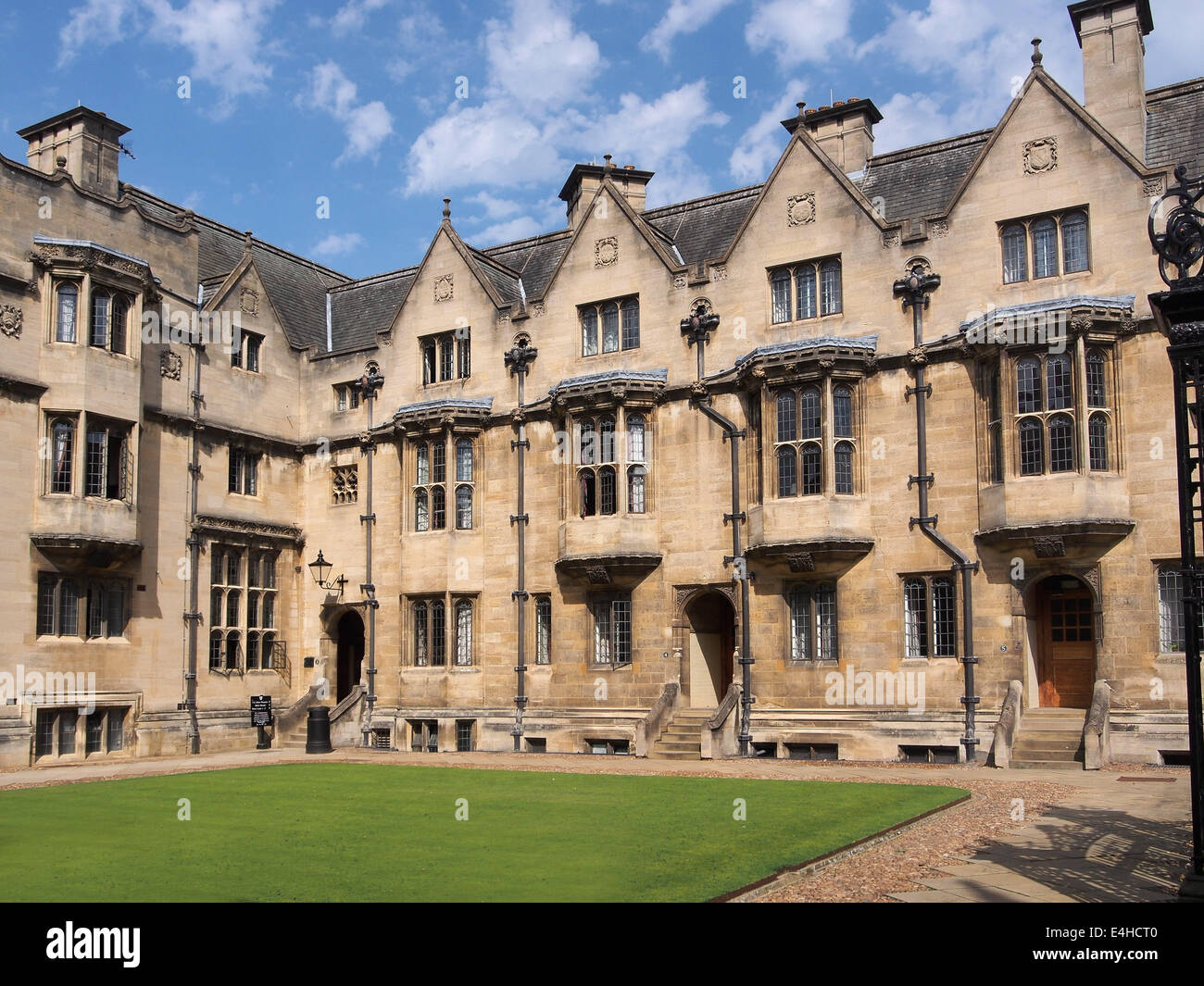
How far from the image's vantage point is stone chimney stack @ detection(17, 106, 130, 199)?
3259cm

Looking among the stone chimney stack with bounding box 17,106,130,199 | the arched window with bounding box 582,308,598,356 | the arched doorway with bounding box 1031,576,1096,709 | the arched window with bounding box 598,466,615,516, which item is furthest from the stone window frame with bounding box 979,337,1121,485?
the stone chimney stack with bounding box 17,106,130,199

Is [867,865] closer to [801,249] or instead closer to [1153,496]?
[1153,496]

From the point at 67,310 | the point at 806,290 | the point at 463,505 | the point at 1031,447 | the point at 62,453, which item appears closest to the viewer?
the point at 1031,447

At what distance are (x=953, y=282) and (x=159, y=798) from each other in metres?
19.8

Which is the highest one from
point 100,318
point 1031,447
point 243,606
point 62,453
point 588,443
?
point 100,318

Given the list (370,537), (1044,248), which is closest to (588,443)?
(370,537)

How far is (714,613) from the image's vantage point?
31578 mm

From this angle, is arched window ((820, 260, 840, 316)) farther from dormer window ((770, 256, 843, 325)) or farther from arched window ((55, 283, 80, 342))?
arched window ((55, 283, 80, 342))

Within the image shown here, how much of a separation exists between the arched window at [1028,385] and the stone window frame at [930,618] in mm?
4040

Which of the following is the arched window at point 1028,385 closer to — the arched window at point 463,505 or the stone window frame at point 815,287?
the stone window frame at point 815,287

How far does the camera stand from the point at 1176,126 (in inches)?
1067

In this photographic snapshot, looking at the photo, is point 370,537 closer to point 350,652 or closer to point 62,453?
point 350,652

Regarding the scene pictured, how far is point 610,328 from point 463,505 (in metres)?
6.49

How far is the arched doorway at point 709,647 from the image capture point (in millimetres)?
30641
